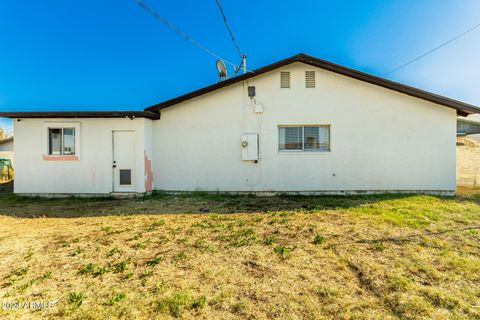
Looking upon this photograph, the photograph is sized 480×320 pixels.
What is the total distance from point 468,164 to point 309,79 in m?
8.24

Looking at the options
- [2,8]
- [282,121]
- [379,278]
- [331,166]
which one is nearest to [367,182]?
[331,166]

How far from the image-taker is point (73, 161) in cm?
805

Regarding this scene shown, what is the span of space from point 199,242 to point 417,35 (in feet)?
40.9

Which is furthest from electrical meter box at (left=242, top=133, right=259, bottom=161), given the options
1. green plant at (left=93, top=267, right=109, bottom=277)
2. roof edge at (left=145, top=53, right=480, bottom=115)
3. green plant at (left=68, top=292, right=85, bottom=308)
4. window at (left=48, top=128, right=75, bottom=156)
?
green plant at (left=68, top=292, right=85, bottom=308)

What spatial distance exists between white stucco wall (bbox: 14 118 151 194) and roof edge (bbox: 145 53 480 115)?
5.59ft

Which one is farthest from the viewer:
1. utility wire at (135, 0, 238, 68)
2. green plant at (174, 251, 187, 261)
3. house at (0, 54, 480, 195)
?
house at (0, 54, 480, 195)

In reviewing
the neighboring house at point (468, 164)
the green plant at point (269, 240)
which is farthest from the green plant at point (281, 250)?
the neighboring house at point (468, 164)

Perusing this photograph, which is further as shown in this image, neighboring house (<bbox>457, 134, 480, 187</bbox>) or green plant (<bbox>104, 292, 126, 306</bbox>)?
neighboring house (<bbox>457, 134, 480, 187</bbox>)

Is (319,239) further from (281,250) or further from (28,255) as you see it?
(28,255)

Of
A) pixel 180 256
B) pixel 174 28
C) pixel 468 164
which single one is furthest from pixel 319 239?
pixel 468 164

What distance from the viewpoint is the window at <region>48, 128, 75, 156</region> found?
321 inches

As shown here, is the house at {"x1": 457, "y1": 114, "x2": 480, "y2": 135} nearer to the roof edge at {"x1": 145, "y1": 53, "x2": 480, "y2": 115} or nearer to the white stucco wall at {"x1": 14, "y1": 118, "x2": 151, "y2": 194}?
the roof edge at {"x1": 145, "y1": 53, "x2": 480, "y2": 115}

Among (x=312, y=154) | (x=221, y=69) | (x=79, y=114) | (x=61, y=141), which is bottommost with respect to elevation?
(x=312, y=154)

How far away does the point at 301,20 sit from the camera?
9828mm
